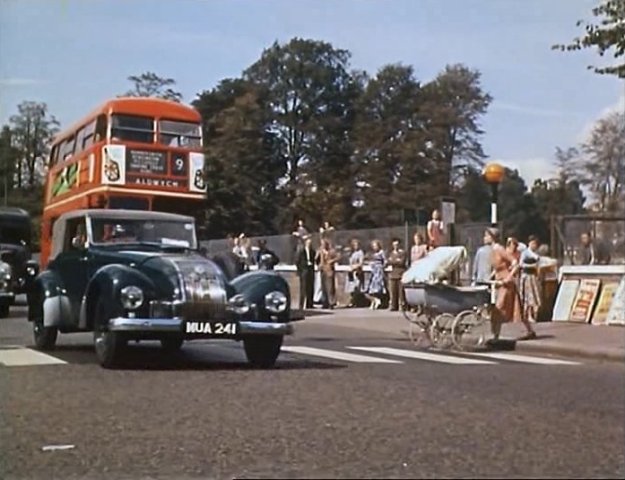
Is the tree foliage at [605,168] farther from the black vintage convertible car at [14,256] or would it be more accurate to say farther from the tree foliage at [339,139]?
the black vintage convertible car at [14,256]

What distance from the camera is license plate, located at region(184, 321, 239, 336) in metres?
2.65

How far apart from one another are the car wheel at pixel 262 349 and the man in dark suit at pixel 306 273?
0.14 meters

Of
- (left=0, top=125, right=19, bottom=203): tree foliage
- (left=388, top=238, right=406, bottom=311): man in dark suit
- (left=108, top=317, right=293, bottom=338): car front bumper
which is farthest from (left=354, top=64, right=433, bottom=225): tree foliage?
(left=108, top=317, right=293, bottom=338): car front bumper

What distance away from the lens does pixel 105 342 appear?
8.36 ft

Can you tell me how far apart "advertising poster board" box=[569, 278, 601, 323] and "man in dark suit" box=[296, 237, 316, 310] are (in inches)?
23.7

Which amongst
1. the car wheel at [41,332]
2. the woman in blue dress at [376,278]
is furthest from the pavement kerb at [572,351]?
the car wheel at [41,332]

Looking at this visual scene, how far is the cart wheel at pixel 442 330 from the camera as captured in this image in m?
2.64

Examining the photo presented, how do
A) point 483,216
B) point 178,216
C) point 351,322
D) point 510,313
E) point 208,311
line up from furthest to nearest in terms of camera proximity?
point 510,313 → point 208,311 → point 351,322 → point 178,216 → point 483,216

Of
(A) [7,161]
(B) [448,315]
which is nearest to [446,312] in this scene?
(B) [448,315]

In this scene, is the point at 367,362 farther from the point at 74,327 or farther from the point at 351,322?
the point at 74,327

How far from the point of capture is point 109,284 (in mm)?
2555

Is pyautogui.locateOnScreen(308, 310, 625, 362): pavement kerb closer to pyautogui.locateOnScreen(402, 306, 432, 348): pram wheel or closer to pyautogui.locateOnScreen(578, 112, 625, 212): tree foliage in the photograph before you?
pyautogui.locateOnScreen(402, 306, 432, 348): pram wheel

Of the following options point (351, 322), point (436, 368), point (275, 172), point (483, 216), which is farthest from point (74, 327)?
point (483, 216)

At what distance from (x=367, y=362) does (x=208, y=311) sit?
1.25ft
